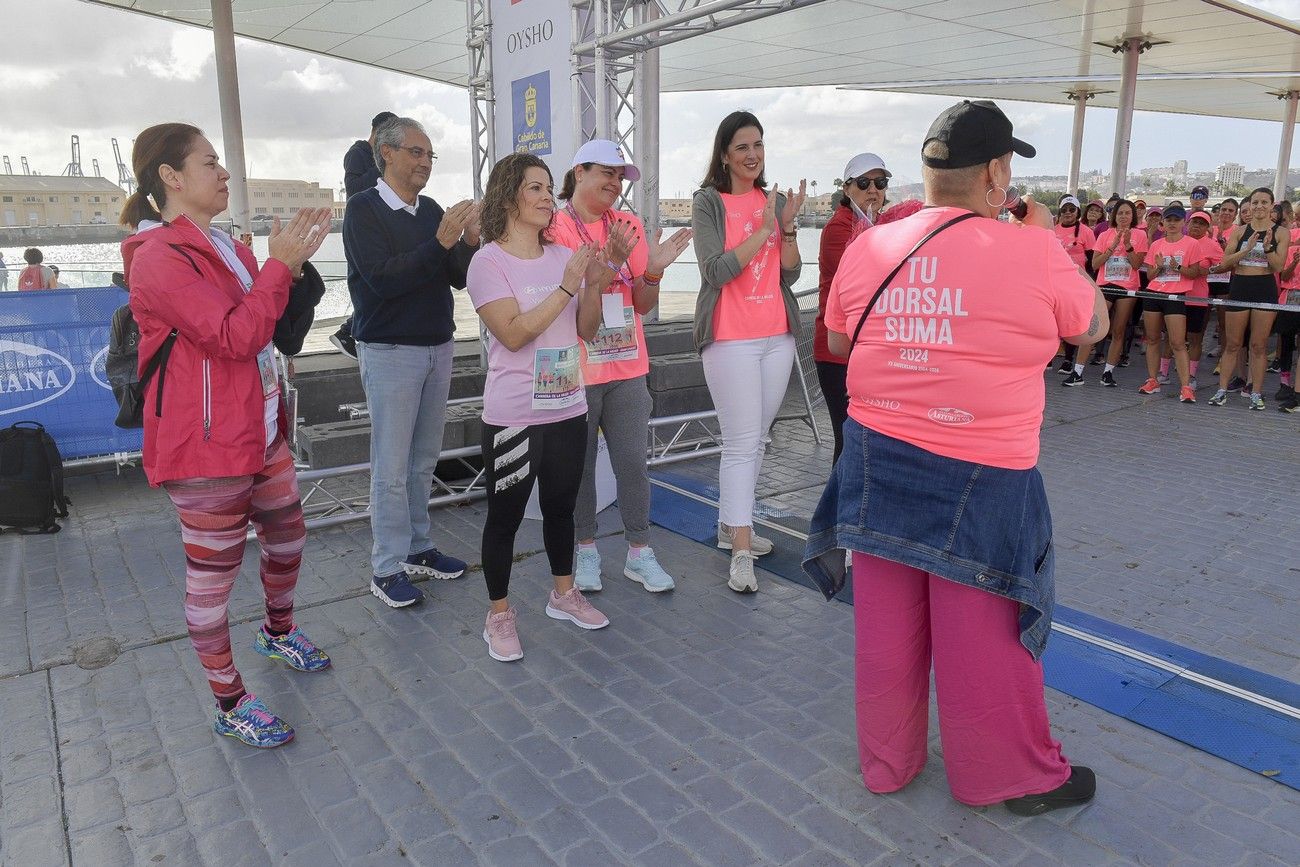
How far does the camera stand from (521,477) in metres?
3.17

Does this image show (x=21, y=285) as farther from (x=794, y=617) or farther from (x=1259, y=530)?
(x=1259, y=530)

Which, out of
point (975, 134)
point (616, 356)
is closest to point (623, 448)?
point (616, 356)

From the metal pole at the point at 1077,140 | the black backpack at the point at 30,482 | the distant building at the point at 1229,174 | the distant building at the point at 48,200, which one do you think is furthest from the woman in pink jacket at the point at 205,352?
the distant building at the point at 1229,174

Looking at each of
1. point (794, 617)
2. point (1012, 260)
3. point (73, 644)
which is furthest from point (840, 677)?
point (73, 644)

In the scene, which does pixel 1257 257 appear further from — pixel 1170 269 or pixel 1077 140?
pixel 1077 140

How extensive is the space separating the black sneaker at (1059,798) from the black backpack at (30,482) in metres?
5.07

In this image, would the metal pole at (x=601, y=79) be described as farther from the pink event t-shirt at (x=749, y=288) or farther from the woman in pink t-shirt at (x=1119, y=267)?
the woman in pink t-shirt at (x=1119, y=267)

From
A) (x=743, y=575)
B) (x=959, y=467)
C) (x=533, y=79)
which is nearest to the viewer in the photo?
(x=959, y=467)

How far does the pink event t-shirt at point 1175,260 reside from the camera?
860cm

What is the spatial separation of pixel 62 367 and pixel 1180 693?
6.58 m

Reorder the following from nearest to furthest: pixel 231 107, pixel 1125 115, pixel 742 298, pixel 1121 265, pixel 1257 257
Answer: pixel 742 298 < pixel 1257 257 < pixel 1121 265 < pixel 231 107 < pixel 1125 115

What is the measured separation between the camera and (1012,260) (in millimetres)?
2027

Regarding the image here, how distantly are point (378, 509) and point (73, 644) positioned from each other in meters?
1.31

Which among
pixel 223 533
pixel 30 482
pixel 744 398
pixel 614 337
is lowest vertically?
pixel 30 482
